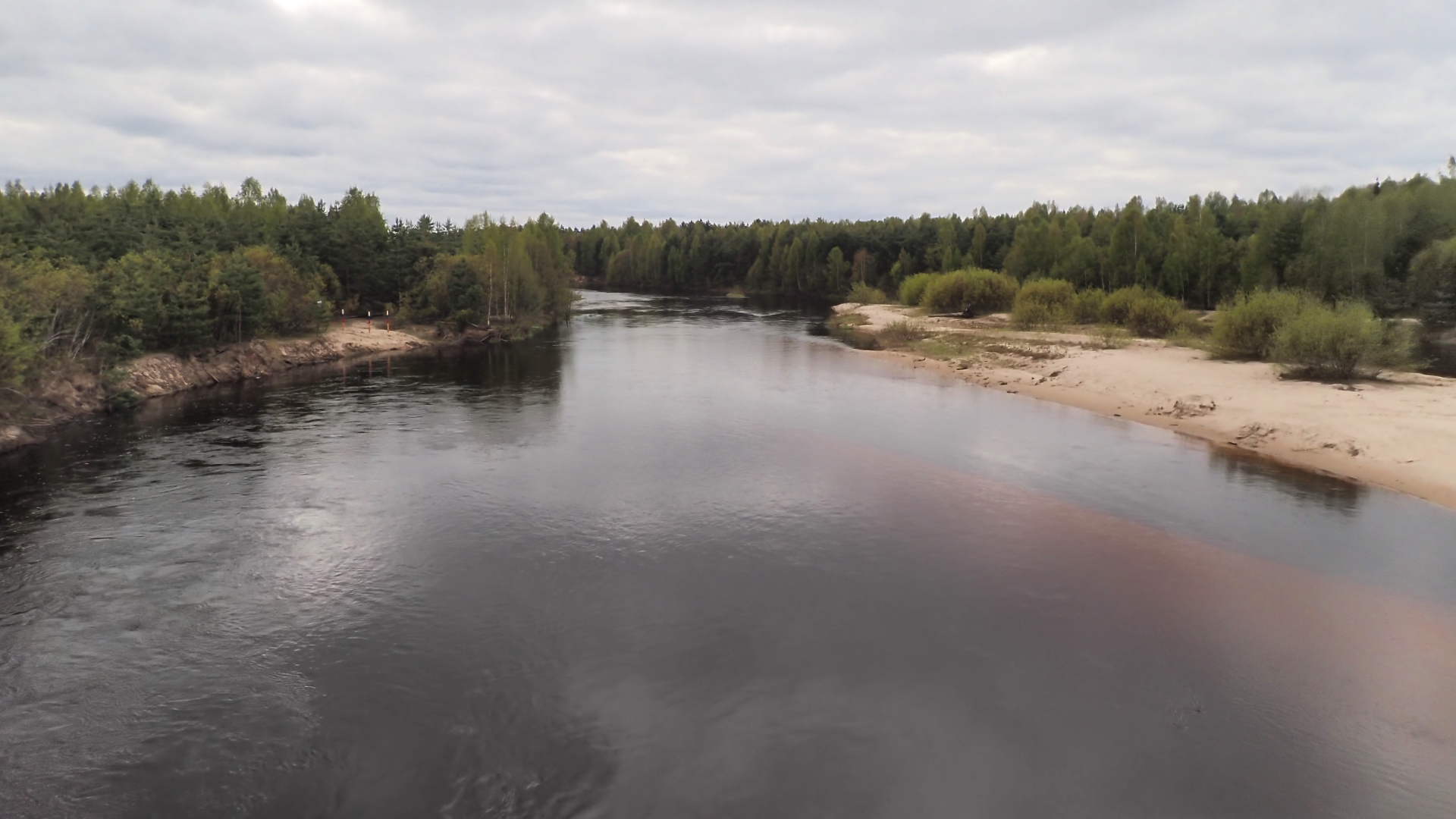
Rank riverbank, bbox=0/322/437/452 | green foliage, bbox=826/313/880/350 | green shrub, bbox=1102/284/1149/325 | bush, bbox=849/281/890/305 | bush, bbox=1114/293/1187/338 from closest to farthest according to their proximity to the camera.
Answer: riverbank, bbox=0/322/437/452 → bush, bbox=1114/293/1187/338 → green shrub, bbox=1102/284/1149/325 → green foliage, bbox=826/313/880/350 → bush, bbox=849/281/890/305

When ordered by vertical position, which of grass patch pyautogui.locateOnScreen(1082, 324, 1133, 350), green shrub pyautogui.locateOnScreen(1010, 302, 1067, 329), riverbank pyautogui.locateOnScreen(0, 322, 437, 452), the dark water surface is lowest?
the dark water surface

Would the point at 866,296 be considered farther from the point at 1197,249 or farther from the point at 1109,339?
the point at 1109,339

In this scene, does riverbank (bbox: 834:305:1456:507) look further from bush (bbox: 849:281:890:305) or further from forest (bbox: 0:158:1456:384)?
bush (bbox: 849:281:890:305)

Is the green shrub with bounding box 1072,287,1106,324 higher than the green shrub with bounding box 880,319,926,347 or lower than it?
higher

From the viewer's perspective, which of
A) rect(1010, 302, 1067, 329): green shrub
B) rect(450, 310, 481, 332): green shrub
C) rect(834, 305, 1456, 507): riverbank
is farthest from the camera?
rect(1010, 302, 1067, 329): green shrub

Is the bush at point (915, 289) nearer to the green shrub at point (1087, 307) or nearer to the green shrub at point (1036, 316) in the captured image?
the green shrub at point (1036, 316)

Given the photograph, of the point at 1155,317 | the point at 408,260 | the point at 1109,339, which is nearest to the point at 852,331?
the point at 1109,339

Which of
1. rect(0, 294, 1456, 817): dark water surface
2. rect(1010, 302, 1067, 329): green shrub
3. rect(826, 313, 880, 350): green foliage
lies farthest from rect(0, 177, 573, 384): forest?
rect(1010, 302, 1067, 329): green shrub

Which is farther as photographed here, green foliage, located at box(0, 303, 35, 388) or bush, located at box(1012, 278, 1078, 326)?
bush, located at box(1012, 278, 1078, 326)
